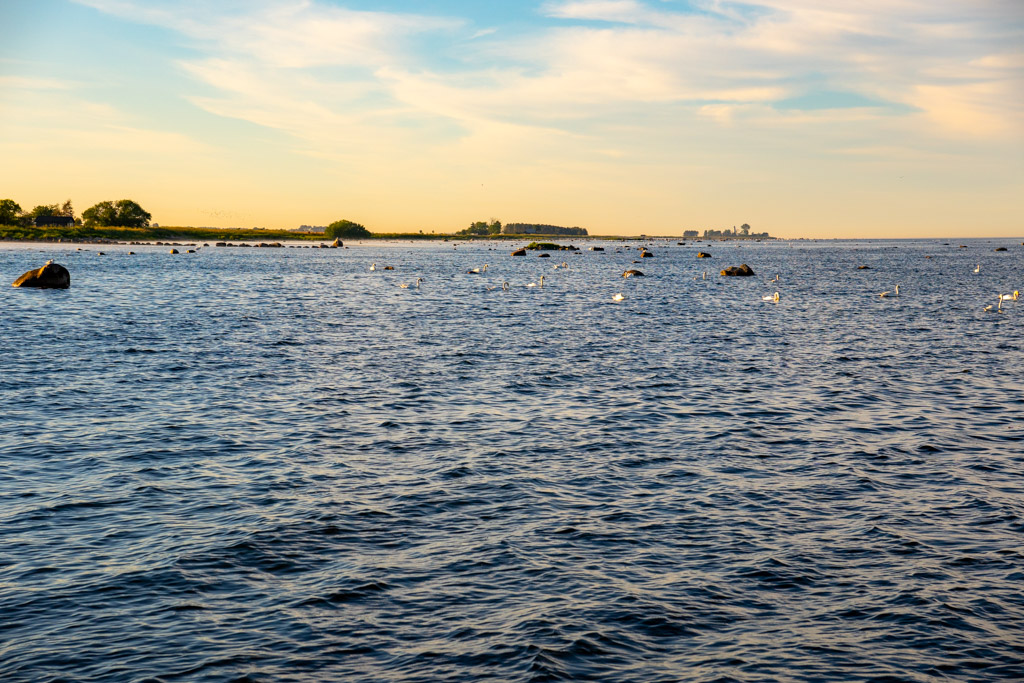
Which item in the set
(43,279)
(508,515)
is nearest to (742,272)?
(43,279)

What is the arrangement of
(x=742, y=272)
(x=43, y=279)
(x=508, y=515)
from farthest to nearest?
1. (x=742, y=272)
2. (x=43, y=279)
3. (x=508, y=515)

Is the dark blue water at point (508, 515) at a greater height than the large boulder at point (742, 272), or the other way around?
the large boulder at point (742, 272)

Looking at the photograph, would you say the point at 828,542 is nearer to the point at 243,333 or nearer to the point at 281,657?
the point at 281,657

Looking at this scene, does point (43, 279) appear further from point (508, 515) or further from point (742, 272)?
point (742, 272)

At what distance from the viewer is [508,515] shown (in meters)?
16.3

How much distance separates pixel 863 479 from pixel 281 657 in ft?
46.0

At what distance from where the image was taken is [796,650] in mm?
11086

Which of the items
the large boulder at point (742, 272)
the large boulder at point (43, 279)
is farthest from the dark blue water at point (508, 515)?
the large boulder at point (742, 272)

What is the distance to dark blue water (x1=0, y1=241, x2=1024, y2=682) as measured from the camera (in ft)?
36.4

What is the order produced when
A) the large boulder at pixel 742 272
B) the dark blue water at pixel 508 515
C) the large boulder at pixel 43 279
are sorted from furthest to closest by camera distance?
the large boulder at pixel 742 272
the large boulder at pixel 43 279
the dark blue water at pixel 508 515

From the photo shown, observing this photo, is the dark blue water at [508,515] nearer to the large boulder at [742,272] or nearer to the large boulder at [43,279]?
the large boulder at [43,279]

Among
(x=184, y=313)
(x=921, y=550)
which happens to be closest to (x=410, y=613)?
(x=921, y=550)

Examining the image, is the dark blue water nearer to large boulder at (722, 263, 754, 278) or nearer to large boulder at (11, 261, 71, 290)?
large boulder at (11, 261, 71, 290)

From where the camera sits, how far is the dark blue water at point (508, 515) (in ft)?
Answer: 36.4
